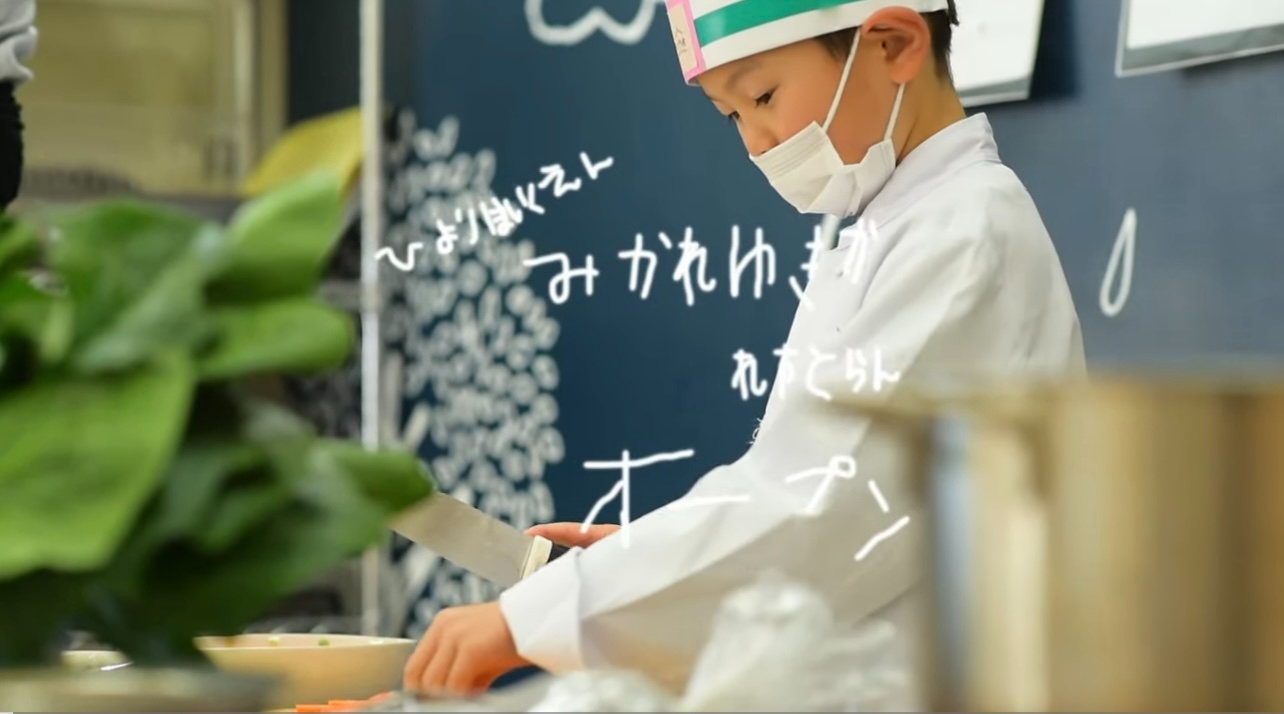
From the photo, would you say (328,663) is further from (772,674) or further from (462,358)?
(462,358)

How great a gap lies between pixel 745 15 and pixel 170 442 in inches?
29.2

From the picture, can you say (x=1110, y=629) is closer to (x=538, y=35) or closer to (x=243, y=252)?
(x=243, y=252)

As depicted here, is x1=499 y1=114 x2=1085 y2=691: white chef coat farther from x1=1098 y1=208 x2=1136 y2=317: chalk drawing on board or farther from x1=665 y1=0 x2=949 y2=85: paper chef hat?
x1=1098 y1=208 x2=1136 y2=317: chalk drawing on board

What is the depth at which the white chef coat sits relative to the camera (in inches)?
35.8

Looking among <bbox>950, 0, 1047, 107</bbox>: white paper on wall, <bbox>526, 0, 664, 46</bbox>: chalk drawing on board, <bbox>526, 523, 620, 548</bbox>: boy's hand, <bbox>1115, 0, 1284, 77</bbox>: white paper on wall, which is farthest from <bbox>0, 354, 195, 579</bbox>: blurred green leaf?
<bbox>526, 0, 664, 46</bbox>: chalk drawing on board

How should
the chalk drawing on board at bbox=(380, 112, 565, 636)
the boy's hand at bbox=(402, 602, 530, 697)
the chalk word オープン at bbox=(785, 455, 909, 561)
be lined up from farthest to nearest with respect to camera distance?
1. the chalk drawing on board at bbox=(380, 112, 565, 636)
2. the chalk word オープン at bbox=(785, 455, 909, 561)
3. the boy's hand at bbox=(402, 602, 530, 697)

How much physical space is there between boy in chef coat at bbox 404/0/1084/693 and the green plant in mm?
299

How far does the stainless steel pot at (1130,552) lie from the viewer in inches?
19.2

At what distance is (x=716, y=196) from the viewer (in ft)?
7.14

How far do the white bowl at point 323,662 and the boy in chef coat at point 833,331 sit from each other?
0.32ft

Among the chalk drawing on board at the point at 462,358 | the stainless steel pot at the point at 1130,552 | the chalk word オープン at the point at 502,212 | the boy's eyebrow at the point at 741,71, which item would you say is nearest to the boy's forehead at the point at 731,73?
the boy's eyebrow at the point at 741,71

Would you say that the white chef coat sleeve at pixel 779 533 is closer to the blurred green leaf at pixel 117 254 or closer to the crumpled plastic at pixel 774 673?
the crumpled plastic at pixel 774 673

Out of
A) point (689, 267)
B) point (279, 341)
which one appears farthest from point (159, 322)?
point (689, 267)

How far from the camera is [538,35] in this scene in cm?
278
